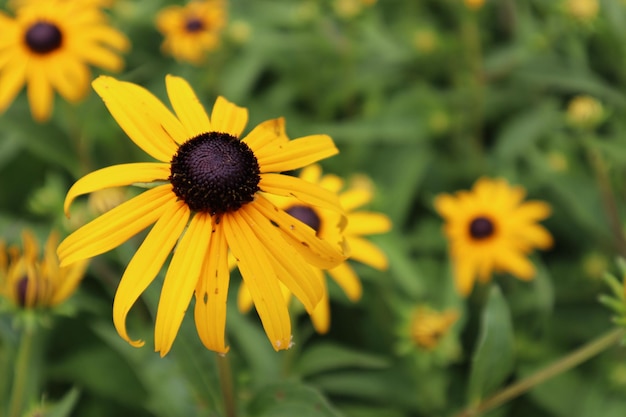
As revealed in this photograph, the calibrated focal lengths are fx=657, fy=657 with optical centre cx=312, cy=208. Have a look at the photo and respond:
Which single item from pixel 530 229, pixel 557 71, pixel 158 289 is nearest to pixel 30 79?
pixel 158 289

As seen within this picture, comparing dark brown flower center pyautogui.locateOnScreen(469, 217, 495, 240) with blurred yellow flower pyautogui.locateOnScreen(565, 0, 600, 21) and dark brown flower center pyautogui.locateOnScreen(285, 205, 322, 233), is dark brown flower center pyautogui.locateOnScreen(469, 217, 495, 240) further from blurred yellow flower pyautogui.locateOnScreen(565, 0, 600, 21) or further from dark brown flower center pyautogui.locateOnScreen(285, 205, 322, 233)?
blurred yellow flower pyautogui.locateOnScreen(565, 0, 600, 21)

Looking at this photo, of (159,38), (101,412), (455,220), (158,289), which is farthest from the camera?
(159,38)

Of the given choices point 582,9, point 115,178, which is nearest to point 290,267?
point 115,178

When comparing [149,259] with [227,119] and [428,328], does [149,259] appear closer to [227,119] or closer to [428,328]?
[227,119]

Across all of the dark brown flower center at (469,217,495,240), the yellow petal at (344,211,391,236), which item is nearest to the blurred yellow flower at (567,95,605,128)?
the dark brown flower center at (469,217,495,240)

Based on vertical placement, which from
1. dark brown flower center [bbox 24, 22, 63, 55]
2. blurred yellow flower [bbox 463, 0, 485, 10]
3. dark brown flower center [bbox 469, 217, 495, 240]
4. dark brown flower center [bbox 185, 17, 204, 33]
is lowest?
dark brown flower center [bbox 469, 217, 495, 240]

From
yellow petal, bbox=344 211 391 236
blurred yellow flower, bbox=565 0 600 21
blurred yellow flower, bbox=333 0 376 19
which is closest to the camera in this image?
yellow petal, bbox=344 211 391 236

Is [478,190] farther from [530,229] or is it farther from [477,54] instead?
[477,54]
